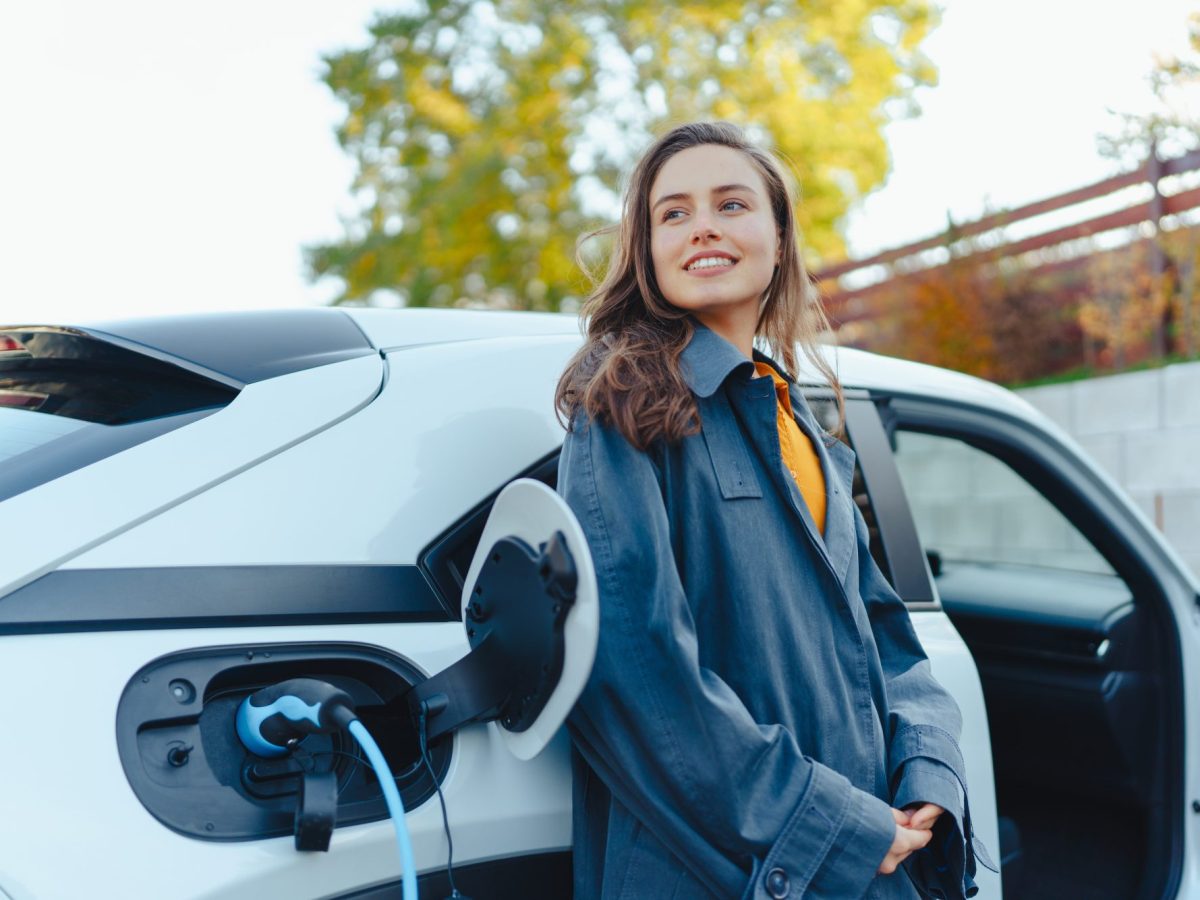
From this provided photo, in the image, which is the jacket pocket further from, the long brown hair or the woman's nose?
the woman's nose

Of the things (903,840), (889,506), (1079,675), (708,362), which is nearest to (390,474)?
(708,362)

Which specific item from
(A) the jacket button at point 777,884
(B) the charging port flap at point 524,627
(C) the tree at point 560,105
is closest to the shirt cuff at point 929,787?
(A) the jacket button at point 777,884

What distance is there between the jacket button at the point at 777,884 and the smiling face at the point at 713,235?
86cm

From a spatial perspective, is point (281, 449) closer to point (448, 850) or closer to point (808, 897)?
point (448, 850)

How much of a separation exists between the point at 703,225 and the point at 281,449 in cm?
75

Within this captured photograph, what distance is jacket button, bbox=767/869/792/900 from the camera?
1455 mm

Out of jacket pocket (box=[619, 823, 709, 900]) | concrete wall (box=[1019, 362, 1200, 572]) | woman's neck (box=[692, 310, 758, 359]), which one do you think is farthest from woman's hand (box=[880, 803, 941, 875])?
concrete wall (box=[1019, 362, 1200, 572])

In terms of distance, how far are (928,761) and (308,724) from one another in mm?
950

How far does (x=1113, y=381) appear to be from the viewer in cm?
732

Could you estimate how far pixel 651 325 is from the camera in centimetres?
179

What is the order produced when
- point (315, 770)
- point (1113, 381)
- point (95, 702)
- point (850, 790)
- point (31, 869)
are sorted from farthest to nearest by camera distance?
point (1113, 381), point (850, 790), point (315, 770), point (95, 702), point (31, 869)

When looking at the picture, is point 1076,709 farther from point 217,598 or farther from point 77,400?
point 77,400

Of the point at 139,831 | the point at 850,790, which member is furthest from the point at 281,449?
the point at 850,790

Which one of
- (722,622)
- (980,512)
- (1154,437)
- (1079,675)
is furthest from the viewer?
(980,512)
